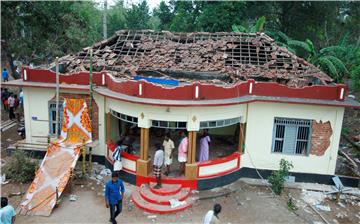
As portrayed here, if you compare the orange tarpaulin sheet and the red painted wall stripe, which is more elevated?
the red painted wall stripe

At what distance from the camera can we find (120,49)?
1520 cm

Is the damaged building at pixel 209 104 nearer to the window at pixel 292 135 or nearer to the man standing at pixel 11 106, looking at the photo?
the window at pixel 292 135

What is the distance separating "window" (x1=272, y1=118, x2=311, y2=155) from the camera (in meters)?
11.9

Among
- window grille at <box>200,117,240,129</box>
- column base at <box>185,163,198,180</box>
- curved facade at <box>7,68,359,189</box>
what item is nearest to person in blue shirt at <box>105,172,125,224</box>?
curved facade at <box>7,68,359,189</box>

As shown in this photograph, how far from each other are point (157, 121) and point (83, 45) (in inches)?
582

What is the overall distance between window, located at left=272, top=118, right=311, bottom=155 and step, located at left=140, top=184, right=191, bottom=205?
3.86 m

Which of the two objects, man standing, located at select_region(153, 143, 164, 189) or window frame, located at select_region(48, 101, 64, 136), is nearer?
man standing, located at select_region(153, 143, 164, 189)

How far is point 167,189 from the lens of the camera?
10.6m

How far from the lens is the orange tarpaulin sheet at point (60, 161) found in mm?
9877

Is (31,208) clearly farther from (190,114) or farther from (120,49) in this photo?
(120,49)

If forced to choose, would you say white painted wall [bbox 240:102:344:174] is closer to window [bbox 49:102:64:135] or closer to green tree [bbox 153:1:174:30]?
window [bbox 49:102:64:135]

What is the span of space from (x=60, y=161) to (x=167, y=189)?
3828 mm

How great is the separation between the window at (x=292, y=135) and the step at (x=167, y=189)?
3991 mm

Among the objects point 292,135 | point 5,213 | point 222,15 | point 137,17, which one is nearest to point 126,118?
point 5,213
